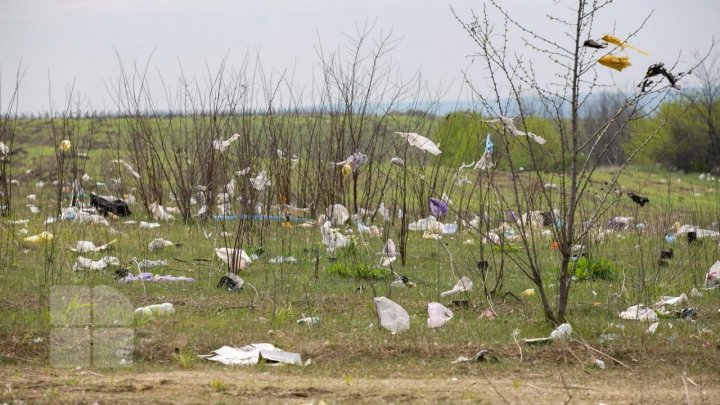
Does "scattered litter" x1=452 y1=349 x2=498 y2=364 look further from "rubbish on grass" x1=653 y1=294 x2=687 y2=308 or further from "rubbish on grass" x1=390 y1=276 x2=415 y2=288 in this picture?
"rubbish on grass" x1=390 y1=276 x2=415 y2=288

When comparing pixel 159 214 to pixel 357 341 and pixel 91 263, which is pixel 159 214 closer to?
pixel 91 263

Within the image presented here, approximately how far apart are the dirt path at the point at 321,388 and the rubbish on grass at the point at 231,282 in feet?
6.53

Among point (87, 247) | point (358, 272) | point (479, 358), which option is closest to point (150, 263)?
point (87, 247)

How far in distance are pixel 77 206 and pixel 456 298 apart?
5865mm

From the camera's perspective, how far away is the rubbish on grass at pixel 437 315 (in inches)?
215

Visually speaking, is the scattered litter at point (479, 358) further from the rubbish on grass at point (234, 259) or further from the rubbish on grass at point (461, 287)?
the rubbish on grass at point (234, 259)

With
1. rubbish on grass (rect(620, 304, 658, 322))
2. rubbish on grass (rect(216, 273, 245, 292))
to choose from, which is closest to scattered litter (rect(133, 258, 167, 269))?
rubbish on grass (rect(216, 273, 245, 292))

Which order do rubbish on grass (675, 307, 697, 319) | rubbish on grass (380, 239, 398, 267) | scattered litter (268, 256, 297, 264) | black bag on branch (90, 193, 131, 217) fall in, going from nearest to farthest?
1. rubbish on grass (675, 307, 697, 319)
2. rubbish on grass (380, 239, 398, 267)
3. scattered litter (268, 256, 297, 264)
4. black bag on branch (90, 193, 131, 217)

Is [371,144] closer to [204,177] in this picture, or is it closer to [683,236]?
[204,177]

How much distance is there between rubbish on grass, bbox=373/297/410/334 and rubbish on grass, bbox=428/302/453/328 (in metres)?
0.15

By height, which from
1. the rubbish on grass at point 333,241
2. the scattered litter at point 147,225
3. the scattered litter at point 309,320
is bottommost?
the scattered litter at point 147,225

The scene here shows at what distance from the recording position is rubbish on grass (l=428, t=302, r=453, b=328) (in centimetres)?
546

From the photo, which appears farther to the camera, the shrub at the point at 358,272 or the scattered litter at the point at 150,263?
the scattered litter at the point at 150,263

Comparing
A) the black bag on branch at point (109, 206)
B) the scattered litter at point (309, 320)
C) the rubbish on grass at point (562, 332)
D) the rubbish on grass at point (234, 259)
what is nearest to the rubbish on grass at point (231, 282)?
the rubbish on grass at point (234, 259)
